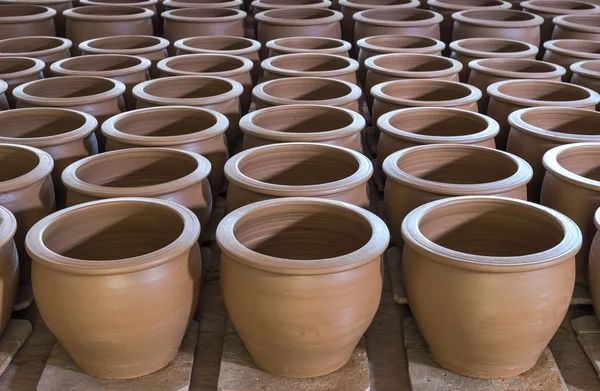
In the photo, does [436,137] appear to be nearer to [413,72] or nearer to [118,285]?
[413,72]

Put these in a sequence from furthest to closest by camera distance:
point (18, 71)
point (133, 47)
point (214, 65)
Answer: point (133, 47), point (214, 65), point (18, 71)

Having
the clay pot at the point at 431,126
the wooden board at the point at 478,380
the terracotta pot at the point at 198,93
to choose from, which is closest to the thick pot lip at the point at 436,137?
the clay pot at the point at 431,126

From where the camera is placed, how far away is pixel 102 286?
1.81 metres

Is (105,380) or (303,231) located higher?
(303,231)

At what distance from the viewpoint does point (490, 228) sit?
2.28m

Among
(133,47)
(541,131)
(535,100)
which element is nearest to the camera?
(541,131)

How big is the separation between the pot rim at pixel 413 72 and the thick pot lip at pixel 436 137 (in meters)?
0.45

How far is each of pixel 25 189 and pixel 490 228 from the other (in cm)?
157

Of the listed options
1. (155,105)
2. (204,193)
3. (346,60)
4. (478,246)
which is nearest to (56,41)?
(155,105)

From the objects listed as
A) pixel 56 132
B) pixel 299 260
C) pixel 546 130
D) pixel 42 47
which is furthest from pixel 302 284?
pixel 42 47

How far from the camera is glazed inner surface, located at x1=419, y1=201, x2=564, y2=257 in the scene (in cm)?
218

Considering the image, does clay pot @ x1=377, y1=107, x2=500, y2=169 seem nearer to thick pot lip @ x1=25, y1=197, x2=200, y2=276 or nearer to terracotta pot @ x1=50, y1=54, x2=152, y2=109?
thick pot lip @ x1=25, y1=197, x2=200, y2=276


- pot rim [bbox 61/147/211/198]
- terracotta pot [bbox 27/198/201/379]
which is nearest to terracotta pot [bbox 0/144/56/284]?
pot rim [bbox 61/147/211/198]

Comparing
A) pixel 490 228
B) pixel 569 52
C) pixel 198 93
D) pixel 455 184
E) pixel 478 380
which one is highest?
pixel 569 52
